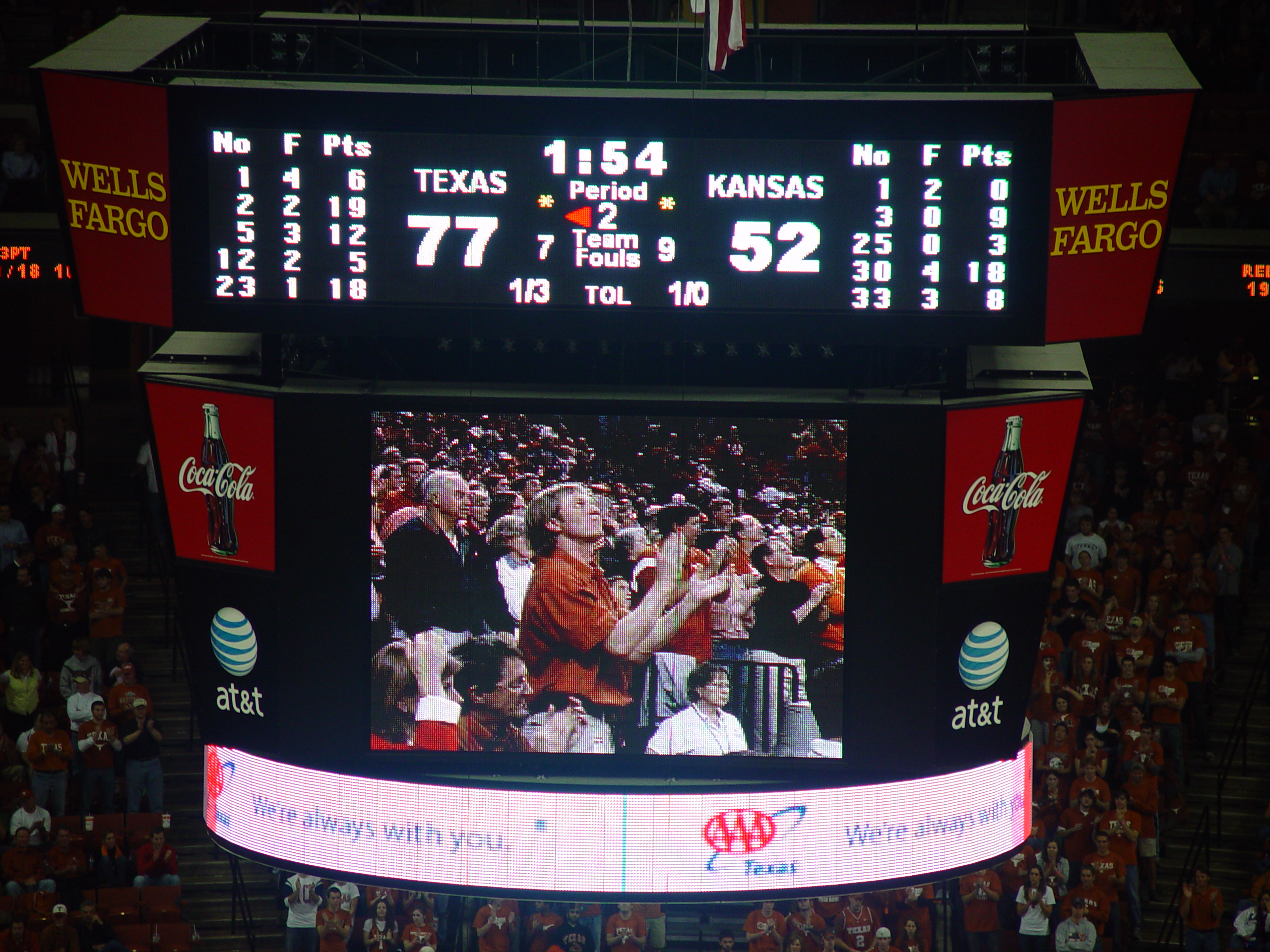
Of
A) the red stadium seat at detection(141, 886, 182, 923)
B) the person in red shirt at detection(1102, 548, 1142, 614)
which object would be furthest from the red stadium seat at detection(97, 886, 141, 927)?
the person in red shirt at detection(1102, 548, 1142, 614)

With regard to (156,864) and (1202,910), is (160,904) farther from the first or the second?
(1202,910)

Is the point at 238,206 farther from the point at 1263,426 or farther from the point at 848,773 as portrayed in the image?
the point at 1263,426

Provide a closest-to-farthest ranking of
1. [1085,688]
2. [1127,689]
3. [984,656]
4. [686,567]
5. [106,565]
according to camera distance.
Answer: [686,567]
[984,656]
[1127,689]
[1085,688]
[106,565]

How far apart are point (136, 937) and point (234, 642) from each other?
571 centimetres

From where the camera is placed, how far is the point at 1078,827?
65.3 feet

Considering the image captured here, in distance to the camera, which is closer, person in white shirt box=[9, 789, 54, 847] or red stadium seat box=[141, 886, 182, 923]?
red stadium seat box=[141, 886, 182, 923]

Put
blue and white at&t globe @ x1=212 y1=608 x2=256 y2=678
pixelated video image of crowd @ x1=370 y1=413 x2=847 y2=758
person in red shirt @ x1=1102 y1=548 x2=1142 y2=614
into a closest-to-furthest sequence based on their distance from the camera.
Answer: pixelated video image of crowd @ x1=370 y1=413 x2=847 y2=758 → blue and white at&t globe @ x1=212 y1=608 x2=256 y2=678 → person in red shirt @ x1=1102 y1=548 x2=1142 y2=614

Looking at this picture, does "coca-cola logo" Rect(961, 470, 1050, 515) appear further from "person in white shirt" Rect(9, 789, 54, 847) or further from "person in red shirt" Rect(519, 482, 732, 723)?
"person in white shirt" Rect(9, 789, 54, 847)

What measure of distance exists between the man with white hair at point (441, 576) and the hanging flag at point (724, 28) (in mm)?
3742

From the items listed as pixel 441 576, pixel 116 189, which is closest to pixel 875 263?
pixel 441 576

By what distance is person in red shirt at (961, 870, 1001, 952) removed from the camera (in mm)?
19578

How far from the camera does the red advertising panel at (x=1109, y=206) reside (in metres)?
13.6

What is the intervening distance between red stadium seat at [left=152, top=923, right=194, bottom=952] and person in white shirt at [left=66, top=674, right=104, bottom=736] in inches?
96.9

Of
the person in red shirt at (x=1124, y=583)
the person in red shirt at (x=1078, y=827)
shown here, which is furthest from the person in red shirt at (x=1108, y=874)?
the person in red shirt at (x=1124, y=583)
